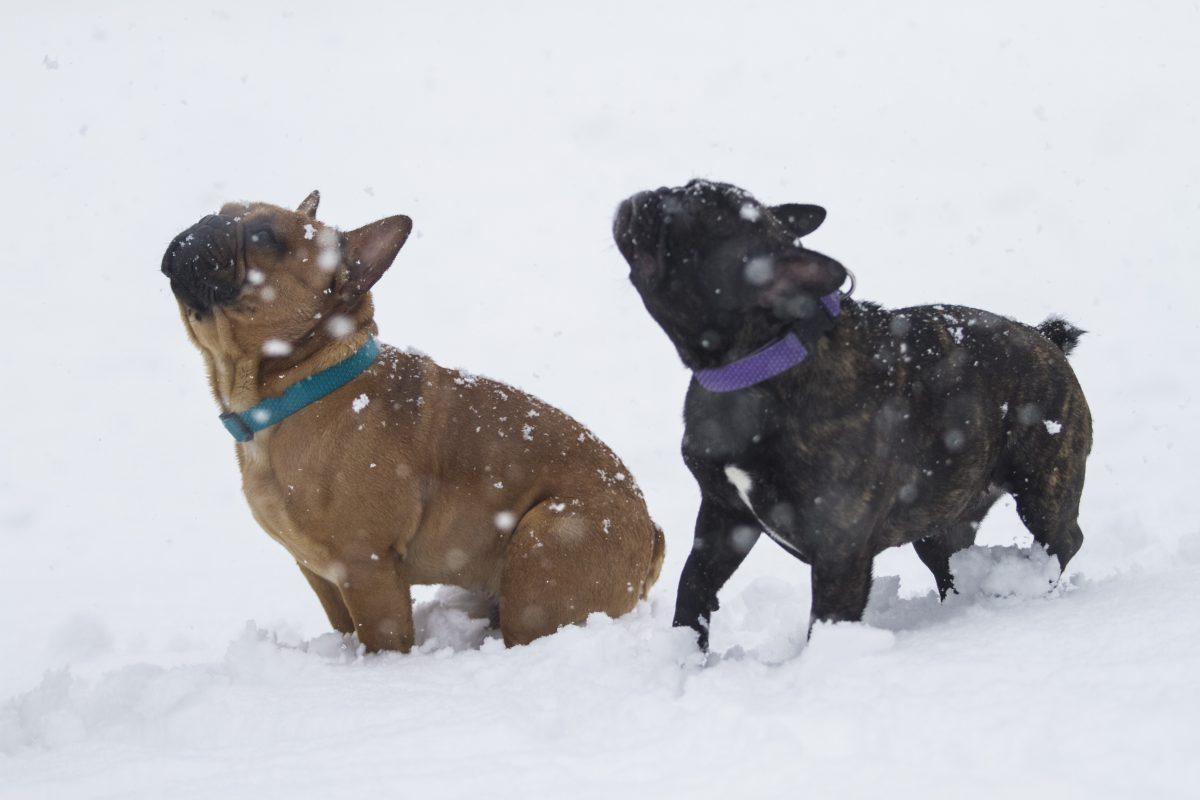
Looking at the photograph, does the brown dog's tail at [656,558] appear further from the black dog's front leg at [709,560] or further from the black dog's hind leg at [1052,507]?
the black dog's hind leg at [1052,507]

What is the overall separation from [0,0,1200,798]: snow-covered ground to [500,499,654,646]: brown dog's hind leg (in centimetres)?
33

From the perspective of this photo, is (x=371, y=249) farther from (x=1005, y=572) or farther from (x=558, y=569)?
(x=1005, y=572)

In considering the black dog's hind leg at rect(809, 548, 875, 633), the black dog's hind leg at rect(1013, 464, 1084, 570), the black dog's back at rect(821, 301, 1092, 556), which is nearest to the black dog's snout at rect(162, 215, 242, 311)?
the black dog's back at rect(821, 301, 1092, 556)

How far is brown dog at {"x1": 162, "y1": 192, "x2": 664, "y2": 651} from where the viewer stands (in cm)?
388

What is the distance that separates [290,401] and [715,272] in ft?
5.75

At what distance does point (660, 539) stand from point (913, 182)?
770 cm

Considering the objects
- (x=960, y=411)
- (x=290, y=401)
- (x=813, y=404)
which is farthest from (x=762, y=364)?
(x=290, y=401)

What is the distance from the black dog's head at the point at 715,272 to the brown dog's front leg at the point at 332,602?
1.96 m

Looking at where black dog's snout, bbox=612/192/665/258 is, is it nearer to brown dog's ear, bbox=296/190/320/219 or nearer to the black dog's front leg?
the black dog's front leg

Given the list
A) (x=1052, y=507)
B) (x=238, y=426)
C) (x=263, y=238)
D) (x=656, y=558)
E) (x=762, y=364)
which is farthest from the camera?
(x=656, y=558)

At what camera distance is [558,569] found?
→ 13.0 ft

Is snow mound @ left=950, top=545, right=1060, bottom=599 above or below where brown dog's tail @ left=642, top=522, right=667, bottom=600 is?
above

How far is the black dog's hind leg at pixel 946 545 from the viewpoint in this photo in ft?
13.6

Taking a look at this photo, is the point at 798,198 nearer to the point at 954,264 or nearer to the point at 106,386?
the point at 954,264
